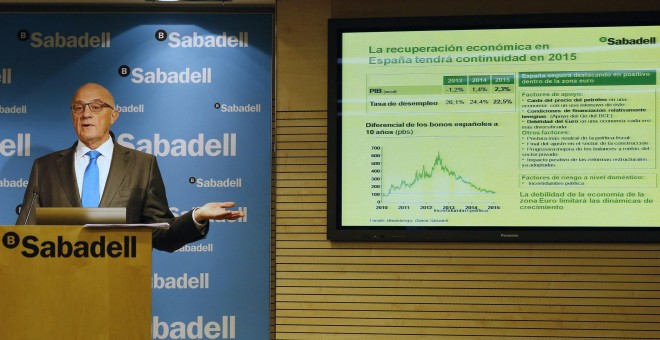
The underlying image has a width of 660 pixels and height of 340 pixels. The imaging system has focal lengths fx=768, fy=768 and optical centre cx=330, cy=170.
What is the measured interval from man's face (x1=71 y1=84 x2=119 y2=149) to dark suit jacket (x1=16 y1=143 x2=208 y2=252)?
0.12m

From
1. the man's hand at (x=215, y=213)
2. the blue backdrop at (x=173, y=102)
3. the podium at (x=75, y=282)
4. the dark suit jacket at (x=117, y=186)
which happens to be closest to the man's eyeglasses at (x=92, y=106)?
the blue backdrop at (x=173, y=102)

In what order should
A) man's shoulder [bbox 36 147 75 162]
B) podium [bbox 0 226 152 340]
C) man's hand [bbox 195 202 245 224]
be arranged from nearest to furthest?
podium [bbox 0 226 152 340], man's hand [bbox 195 202 245 224], man's shoulder [bbox 36 147 75 162]

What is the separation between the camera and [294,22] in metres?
4.37

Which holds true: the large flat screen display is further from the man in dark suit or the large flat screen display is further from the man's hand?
the man in dark suit

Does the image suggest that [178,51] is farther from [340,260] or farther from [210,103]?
[340,260]

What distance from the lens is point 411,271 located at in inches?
168

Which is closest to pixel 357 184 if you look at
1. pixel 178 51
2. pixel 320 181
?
pixel 320 181

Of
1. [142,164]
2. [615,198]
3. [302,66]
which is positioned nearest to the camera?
[615,198]

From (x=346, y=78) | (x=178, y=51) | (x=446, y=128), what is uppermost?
(x=178, y=51)

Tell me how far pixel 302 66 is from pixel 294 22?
0.86 ft

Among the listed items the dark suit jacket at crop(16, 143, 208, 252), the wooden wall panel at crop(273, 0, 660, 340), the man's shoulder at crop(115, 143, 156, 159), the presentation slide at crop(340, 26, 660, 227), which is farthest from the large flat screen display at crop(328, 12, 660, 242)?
the man's shoulder at crop(115, 143, 156, 159)

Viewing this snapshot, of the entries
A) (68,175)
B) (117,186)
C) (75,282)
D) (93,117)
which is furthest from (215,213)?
(93,117)

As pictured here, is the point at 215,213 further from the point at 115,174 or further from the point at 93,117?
the point at 93,117

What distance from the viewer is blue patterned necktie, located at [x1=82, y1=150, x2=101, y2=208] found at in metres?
4.75
